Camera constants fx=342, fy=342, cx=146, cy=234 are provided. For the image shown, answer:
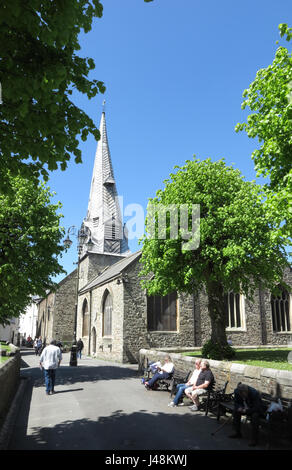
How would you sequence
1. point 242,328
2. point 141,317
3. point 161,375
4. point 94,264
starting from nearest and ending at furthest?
1. point 161,375
2. point 141,317
3. point 242,328
4. point 94,264

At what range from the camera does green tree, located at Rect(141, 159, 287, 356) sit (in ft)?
49.2

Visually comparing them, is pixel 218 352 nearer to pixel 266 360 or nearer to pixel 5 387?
pixel 266 360

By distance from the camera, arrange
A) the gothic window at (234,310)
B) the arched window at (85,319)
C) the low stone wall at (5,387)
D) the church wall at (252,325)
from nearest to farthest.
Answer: the low stone wall at (5,387) → the church wall at (252,325) → the gothic window at (234,310) → the arched window at (85,319)

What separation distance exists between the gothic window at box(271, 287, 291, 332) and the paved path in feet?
68.0

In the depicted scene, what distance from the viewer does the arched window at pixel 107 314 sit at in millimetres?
26609

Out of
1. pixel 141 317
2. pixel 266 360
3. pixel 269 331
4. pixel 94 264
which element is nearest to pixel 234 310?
pixel 269 331

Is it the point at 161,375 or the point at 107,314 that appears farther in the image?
the point at 107,314

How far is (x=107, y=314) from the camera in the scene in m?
27.3

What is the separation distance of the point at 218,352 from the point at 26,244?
9667mm

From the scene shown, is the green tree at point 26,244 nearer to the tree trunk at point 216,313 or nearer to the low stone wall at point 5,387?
the low stone wall at point 5,387

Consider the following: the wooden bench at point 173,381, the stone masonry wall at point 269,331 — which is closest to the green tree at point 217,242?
the wooden bench at point 173,381

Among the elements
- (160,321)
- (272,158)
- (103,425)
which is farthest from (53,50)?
(160,321)

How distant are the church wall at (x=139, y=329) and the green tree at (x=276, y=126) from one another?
1337 cm
